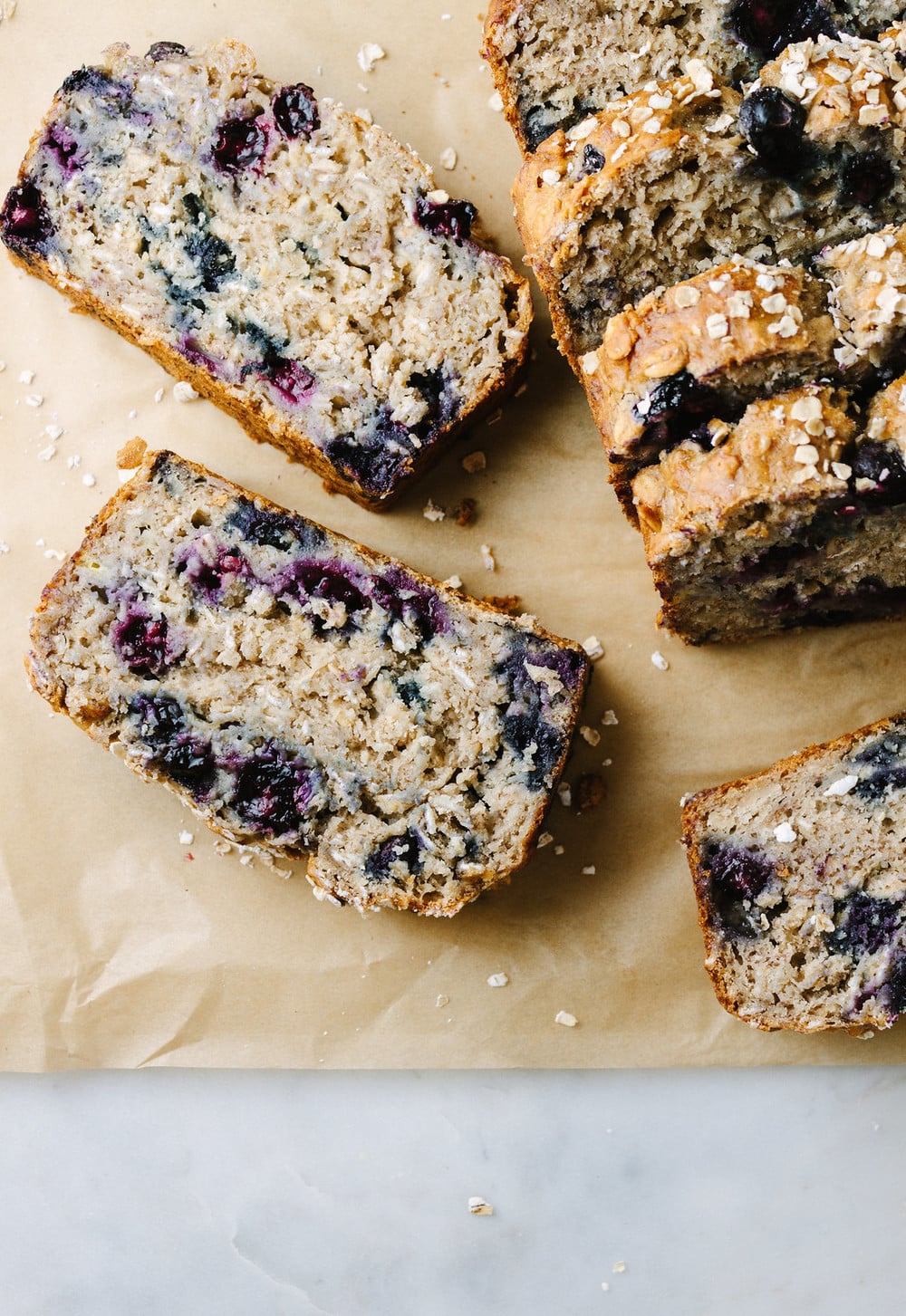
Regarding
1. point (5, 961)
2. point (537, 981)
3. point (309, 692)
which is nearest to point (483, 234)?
point (309, 692)

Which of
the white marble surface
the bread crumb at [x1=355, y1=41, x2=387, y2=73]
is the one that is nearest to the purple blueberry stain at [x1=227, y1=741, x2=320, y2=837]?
the white marble surface

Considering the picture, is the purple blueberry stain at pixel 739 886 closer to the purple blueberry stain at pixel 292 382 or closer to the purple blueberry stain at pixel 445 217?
the purple blueberry stain at pixel 292 382

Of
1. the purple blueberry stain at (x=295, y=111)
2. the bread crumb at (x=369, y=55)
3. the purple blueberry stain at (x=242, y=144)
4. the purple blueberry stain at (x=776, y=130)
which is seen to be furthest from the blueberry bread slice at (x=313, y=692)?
the bread crumb at (x=369, y=55)

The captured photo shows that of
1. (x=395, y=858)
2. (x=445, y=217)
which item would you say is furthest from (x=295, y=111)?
(x=395, y=858)

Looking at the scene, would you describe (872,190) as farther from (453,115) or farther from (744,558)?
(453,115)

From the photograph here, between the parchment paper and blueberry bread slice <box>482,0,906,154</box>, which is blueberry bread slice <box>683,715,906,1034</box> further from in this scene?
blueberry bread slice <box>482,0,906,154</box>

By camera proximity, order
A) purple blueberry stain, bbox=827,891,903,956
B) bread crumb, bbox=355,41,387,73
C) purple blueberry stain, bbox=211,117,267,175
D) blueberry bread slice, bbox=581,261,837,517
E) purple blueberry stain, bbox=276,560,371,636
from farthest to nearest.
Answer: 1. bread crumb, bbox=355,41,387,73
2. purple blueberry stain, bbox=211,117,267,175
3. purple blueberry stain, bbox=276,560,371,636
4. purple blueberry stain, bbox=827,891,903,956
5. blueberry bread slice, bbox=581,261,837,517
